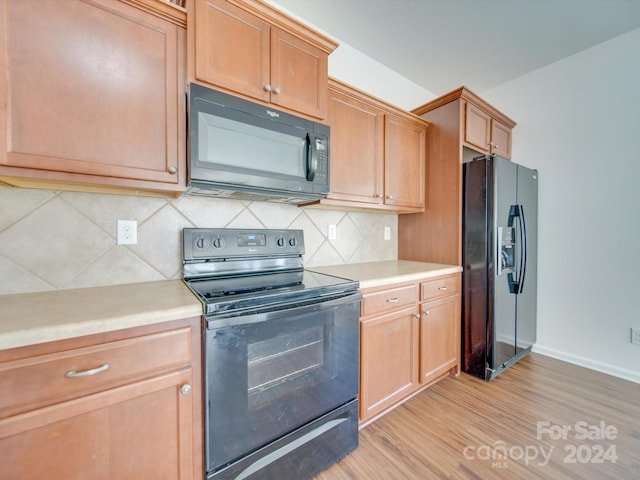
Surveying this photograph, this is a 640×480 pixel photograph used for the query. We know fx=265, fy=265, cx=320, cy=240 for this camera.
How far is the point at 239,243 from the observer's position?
5.24ft

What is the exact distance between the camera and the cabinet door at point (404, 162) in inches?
82.5

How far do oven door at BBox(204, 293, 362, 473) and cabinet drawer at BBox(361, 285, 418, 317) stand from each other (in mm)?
135

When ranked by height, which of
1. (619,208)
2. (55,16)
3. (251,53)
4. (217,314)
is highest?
(251,53)

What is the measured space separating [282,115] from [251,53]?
1.04 feet

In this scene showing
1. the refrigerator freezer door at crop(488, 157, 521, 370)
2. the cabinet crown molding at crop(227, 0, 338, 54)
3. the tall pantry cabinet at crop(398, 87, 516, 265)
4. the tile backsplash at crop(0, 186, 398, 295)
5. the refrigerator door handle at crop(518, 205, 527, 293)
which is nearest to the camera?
the tile backsplash at crop(0, 186, 398, 295)

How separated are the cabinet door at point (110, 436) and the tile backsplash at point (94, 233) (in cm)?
66

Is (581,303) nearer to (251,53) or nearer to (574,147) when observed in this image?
(574,147)

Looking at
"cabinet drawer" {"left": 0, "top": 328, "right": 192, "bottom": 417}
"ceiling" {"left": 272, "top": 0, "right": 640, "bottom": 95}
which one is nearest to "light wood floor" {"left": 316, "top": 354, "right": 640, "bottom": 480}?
"cabinet drawer" {"left": 0, "top": 328, "right": 192, "bottom": 417}

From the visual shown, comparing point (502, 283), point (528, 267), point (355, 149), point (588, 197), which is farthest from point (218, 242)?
point (588, 197)

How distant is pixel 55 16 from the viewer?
0.95m

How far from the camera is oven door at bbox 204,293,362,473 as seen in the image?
0.99m

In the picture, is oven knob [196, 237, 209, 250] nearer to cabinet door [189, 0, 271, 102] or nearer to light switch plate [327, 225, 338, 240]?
cabinet door [189, 0, 271, 102]

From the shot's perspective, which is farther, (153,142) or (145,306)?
(153,142)

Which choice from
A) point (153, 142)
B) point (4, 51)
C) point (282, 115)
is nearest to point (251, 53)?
point (282, 115)
